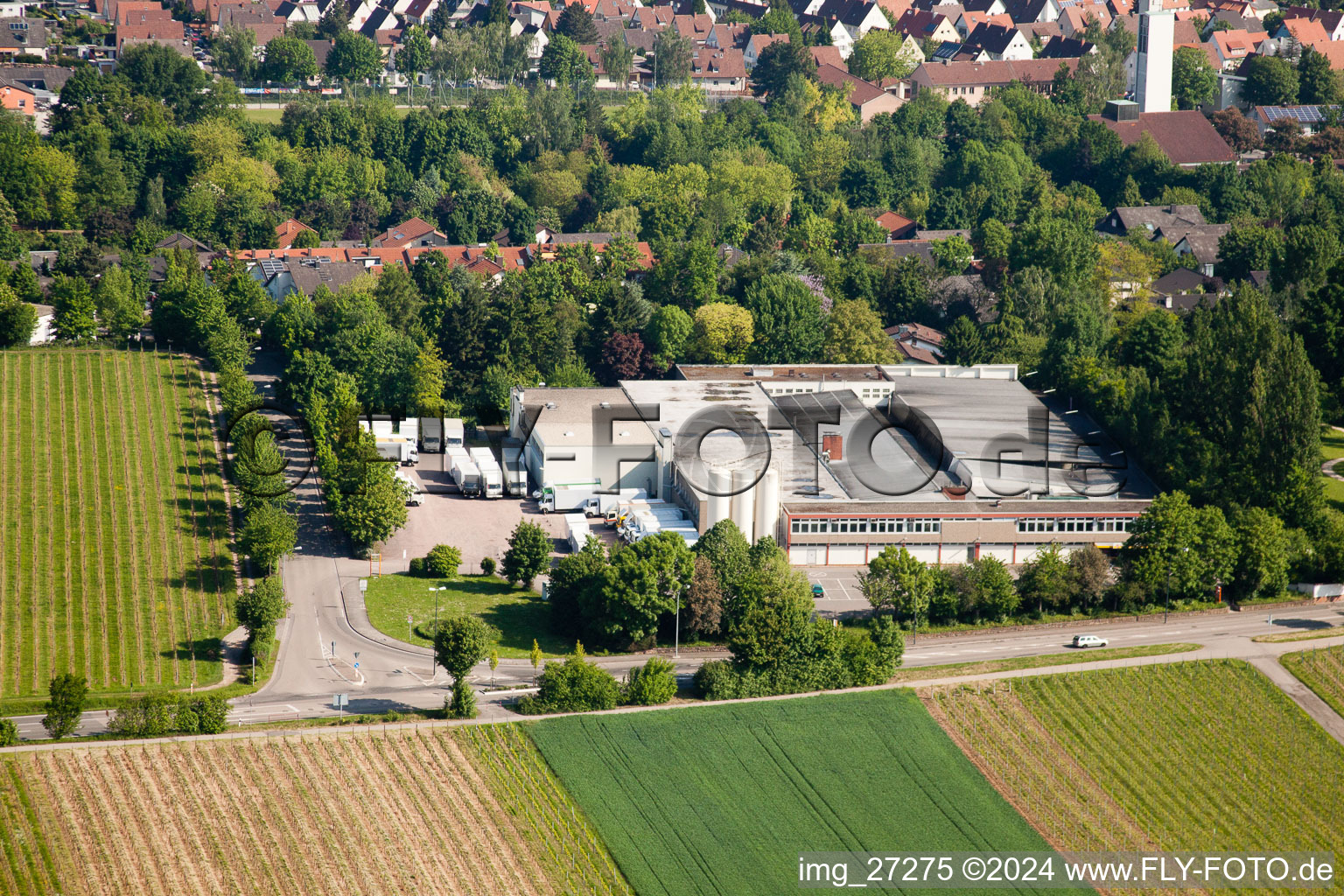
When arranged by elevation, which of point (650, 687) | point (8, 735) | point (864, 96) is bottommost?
point (650, 687)

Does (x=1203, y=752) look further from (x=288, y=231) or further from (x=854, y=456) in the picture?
(x=288, y=231)

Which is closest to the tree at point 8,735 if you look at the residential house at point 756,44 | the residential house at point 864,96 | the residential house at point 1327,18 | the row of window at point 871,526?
the row of window at point 871,526

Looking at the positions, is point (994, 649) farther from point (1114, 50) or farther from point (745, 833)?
point (1114, 50)

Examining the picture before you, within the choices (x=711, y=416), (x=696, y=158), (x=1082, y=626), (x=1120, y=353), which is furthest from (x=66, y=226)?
(x=1082, y=626)

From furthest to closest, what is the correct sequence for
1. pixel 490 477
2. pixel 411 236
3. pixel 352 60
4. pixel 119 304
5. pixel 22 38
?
pixel 22 38 → pixel 352 60 → pixel 411 236 → pixel 119 304 → pixel 490 477

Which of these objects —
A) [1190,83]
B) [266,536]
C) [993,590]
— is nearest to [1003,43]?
[1190,83]

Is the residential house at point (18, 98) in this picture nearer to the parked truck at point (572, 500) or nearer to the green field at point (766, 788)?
the parked truck at point (572, 500)

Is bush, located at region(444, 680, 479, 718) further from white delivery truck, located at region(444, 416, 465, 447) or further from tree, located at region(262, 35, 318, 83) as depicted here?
tree, located at region(262, 35, 318, 83)
